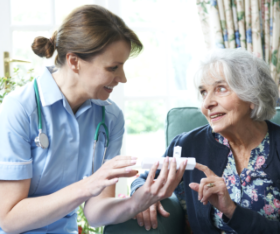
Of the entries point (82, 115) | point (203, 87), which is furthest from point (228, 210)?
point (82, 115)

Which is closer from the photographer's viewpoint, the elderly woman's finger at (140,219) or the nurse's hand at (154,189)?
the nurse's hand at (154,189)

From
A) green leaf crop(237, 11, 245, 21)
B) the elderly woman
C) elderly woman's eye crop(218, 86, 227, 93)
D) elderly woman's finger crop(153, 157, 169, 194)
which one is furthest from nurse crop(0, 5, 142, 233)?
green leaf crop(237, 11, 245, 21)

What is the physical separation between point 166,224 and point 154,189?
329 mm

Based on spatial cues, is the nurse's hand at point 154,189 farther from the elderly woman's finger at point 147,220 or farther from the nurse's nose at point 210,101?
the nurse's nose at point 210,101

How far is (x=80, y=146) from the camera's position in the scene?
129cm

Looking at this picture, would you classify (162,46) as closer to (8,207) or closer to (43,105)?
(43,105)

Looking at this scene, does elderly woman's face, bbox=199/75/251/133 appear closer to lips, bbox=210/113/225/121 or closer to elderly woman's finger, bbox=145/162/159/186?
lips, bbox=210/113/225/121

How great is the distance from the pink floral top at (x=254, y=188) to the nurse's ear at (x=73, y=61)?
32.0 inches

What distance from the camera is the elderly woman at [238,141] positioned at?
1.35 m

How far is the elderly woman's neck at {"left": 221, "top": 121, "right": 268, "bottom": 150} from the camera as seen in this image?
4.69 feet

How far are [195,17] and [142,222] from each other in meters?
1.90

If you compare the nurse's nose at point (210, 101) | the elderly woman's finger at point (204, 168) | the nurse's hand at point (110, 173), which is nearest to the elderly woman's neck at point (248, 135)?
the nurse's nose at point (210, 101)

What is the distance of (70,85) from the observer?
1248 mm

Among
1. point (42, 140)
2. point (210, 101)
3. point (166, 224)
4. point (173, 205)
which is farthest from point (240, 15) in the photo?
point (42, 140)
